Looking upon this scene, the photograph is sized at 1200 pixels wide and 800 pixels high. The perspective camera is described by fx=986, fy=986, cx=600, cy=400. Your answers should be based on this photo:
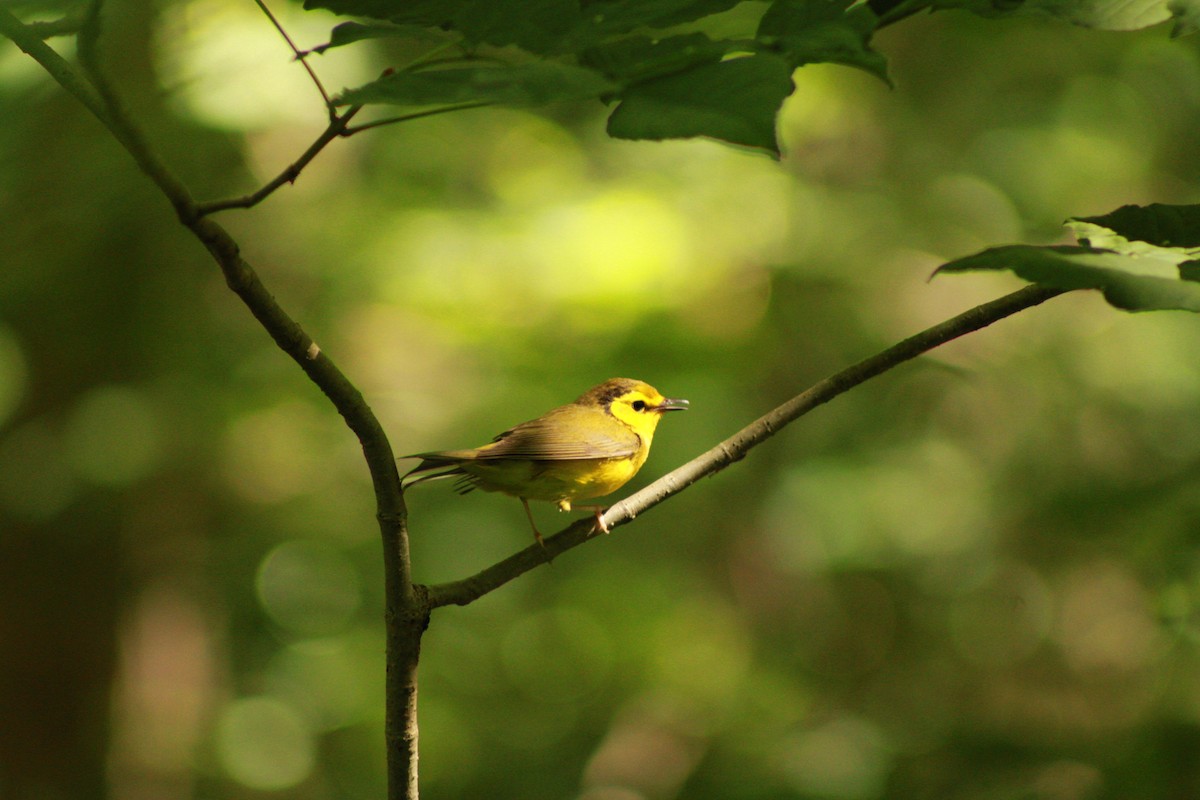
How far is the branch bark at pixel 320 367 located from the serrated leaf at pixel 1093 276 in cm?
65

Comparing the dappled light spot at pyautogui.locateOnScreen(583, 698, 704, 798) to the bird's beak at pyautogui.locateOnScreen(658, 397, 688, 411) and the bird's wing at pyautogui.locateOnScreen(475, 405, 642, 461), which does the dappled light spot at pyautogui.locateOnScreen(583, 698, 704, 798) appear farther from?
the bird's wing at pyautogui.locateOnScreen(475, 405, 642, 461)

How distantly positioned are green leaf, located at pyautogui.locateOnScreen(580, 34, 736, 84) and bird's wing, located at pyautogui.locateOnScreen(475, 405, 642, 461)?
1.71 m

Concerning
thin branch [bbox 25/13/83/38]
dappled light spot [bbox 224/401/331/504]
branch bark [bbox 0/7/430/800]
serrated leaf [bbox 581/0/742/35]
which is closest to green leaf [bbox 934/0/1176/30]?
serrated leaf [bbox 581/0/742/35]

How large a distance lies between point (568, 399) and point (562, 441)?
2.35m

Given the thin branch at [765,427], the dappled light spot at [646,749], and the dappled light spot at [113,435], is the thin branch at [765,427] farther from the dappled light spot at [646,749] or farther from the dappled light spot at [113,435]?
the dappled light spot at [113,435]

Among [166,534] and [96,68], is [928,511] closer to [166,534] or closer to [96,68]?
[166,534]

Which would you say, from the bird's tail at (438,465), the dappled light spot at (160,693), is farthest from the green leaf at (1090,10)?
the dappled light spot at (160,693)

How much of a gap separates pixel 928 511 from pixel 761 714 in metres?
1.68

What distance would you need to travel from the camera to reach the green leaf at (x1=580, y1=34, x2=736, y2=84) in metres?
0.95

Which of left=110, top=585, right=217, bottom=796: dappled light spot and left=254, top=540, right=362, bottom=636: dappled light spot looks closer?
left=110, top=585, right=217, bottom=796: dappled light spot

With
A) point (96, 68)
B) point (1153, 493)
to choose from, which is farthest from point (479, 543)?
point (96, 68)

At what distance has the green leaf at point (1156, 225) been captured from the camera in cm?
124

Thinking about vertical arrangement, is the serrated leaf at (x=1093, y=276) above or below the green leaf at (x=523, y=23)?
below

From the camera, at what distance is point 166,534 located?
20.0ft
